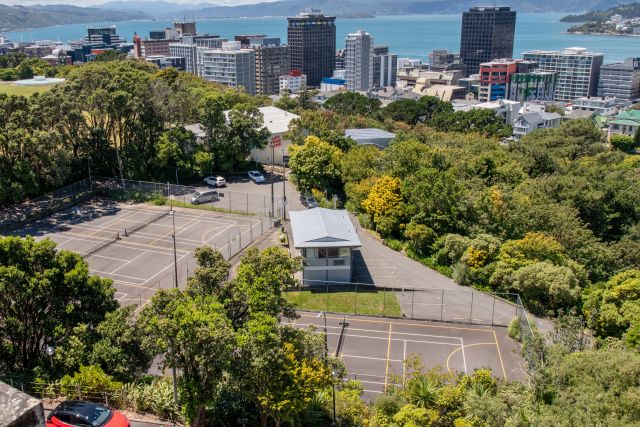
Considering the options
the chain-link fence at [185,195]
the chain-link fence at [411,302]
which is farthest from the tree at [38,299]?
the chain-link fence at [185,195]

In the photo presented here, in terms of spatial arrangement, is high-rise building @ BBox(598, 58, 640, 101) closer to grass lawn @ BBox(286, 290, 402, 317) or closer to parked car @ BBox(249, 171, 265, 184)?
parked car @ BBox(249, 171, 265, 184)

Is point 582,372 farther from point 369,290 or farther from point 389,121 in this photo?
point 389,121

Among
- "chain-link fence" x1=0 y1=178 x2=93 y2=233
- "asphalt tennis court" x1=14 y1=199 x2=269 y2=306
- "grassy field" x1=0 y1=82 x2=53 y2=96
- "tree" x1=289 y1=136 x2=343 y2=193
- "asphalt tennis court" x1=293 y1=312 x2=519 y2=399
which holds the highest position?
"grassy field" x1=0 y1=82 x2=53 y2=96

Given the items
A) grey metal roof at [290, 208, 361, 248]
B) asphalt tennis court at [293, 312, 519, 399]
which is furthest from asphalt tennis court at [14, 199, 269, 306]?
asphalt tennis court at [293, 312, 519, 399]

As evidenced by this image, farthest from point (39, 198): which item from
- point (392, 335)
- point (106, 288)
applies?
point (392, 335)

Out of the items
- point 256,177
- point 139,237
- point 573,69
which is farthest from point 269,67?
point 139,237

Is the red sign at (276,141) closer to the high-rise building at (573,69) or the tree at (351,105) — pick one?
the tree at (351,105)
